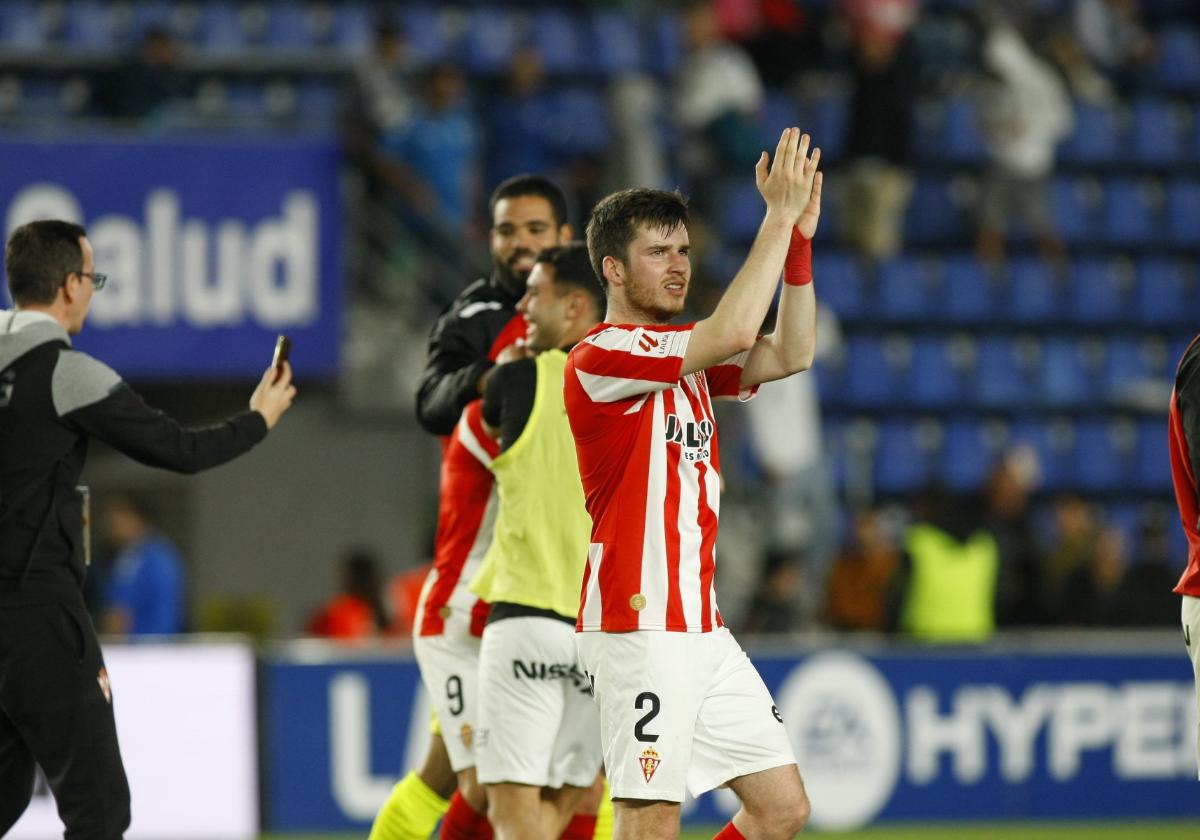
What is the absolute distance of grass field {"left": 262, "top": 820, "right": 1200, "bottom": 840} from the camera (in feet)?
34.4

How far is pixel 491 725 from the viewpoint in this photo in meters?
6.20

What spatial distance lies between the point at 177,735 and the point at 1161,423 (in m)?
8.90

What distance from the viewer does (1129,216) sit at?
16578mm

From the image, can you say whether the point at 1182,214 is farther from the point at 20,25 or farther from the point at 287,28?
the point at 20,25

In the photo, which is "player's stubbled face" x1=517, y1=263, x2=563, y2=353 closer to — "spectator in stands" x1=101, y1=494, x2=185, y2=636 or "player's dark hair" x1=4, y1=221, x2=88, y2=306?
"player's dark hair" x1=4, y1=221, x2=88, y2=306

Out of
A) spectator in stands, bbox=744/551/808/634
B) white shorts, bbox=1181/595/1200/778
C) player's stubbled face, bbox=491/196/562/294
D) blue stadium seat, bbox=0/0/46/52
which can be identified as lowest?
spectator in stands, bbox=744/551/808/634

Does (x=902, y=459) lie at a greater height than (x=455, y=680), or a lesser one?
greater

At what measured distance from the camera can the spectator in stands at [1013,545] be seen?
12773 mm

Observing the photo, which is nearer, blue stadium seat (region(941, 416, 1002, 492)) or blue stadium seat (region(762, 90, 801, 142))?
blue stadium seat (region(941, 416, 1002, 492))

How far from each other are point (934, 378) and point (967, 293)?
892mm

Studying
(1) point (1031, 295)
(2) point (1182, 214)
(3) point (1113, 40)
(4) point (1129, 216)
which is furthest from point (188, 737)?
(3) point (1113, 40)

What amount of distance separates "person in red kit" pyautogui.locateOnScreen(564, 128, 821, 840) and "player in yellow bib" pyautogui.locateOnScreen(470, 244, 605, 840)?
2.31 feet

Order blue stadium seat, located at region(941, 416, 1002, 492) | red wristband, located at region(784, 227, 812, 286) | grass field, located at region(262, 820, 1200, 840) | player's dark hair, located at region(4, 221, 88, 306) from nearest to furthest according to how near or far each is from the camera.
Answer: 1. red wristband, located at region(784, 227, 812, 286)
2. player's dark hair, located at region(4, 221, 88, 306)
3. grass field, located at region(262, 820, 1200, 840)
4. blue stadium seat, located at region(941, 416, 1002, 492)

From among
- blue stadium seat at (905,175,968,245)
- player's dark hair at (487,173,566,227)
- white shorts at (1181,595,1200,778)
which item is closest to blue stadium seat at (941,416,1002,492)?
blue stadium seat at (905,175,968,245)
